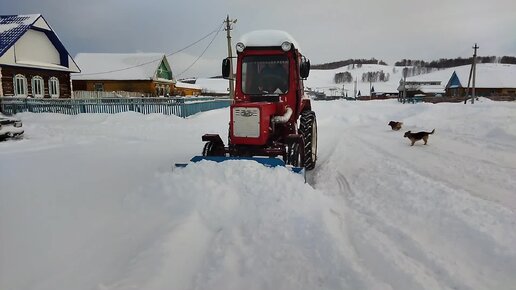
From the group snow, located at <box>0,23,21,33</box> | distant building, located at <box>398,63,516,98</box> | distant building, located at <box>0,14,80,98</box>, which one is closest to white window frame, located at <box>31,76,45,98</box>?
distant building, located at <box>0,14,80,98</box>

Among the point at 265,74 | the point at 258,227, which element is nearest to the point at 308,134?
the point at 265,74

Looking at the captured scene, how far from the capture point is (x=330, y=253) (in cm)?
344

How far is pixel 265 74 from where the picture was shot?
675 cm

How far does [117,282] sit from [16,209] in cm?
275

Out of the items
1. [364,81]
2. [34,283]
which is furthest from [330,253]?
[364,81]

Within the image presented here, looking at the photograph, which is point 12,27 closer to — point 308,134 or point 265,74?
point 265,74

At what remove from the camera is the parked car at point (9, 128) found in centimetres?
1155

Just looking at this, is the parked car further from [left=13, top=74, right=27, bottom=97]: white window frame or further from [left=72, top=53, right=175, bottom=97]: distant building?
[left=72, top=53, right=175, bottom=97]: distant building

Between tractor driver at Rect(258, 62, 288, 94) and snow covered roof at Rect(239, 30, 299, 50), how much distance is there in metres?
0.41

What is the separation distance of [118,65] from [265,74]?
122 feet

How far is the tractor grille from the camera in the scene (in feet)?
18.8

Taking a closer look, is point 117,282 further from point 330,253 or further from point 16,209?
point 16,209

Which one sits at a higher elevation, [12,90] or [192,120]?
[12,90]

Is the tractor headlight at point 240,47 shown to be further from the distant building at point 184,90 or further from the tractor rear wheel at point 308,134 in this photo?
the distant building at point 184,90
